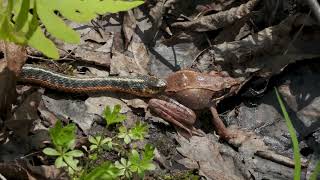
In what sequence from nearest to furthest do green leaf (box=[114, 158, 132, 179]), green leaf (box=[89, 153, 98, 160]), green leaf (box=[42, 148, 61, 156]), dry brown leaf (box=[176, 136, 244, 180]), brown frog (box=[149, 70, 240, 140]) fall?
green leaf (box=[42, 148, 61, 156])
green leaf (box=[114, 158, 132, 179])
green leaf (box=[89, 153, 98, 160])
dry brown leaf (box=[176, 136, 244, 180])
brown frog (box=[149, 70, 240, 140])

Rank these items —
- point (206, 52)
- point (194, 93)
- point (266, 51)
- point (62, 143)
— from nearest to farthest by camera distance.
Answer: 1. point (62, 143)
2. point (194, 93)
3. point (266, 51)
4. point (206, 52)

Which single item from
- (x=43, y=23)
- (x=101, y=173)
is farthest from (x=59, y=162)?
(x=43, y=23)

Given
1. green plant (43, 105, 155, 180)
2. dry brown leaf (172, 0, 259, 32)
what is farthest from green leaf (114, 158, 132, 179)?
dry brown leaf (172, 0, 259, 32)

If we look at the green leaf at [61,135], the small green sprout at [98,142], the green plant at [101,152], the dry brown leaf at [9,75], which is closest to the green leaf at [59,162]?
the green plant at [101,152]

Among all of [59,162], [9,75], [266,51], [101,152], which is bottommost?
[101,152]

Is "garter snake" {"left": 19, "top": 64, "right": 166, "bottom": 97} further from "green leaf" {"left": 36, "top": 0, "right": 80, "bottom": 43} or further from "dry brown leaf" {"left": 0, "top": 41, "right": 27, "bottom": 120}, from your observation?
"green leaf" {"left": 36, "top": 0, "right": 80, "bottom": 43}

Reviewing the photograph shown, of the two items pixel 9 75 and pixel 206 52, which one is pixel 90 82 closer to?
pixel 9 75
